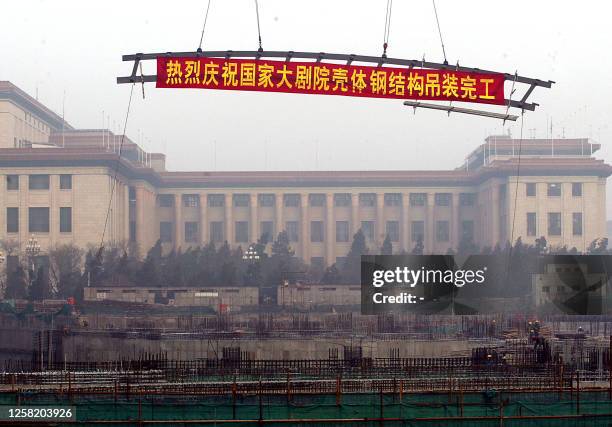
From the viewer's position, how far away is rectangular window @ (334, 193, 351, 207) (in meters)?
156

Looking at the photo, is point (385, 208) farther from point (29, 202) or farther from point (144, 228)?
point (29, 202)

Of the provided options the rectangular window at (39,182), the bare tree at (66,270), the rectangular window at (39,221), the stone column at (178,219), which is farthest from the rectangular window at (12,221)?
the stone column at (178,219)

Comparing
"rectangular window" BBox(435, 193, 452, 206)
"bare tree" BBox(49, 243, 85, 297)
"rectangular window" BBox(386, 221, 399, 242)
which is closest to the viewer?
"bare tree" BBox(49, 243, 85, 297)

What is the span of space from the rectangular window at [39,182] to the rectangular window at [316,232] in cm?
4330

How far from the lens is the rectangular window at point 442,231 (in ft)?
520

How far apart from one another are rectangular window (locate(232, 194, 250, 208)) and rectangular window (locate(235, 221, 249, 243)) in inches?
107

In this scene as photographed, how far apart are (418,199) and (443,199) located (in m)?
4.02

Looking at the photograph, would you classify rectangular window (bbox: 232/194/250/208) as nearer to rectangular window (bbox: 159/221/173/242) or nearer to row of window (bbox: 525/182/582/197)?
rectangular window (bbox: 159/221/173/242)

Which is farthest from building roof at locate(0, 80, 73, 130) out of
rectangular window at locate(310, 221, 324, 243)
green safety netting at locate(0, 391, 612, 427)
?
green safety netting at locate(0, 391, 612, 427)

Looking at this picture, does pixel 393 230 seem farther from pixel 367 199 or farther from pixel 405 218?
pixel 367 199

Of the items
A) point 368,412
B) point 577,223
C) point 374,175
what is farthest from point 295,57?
point 374,175

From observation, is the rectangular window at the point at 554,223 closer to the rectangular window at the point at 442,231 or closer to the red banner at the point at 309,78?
the rectangular window at the point at 442,231

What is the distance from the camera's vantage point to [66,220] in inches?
5246

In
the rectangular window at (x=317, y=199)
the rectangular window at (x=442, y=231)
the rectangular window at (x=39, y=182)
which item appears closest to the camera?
the rectangular window at (x=39, y=182)
